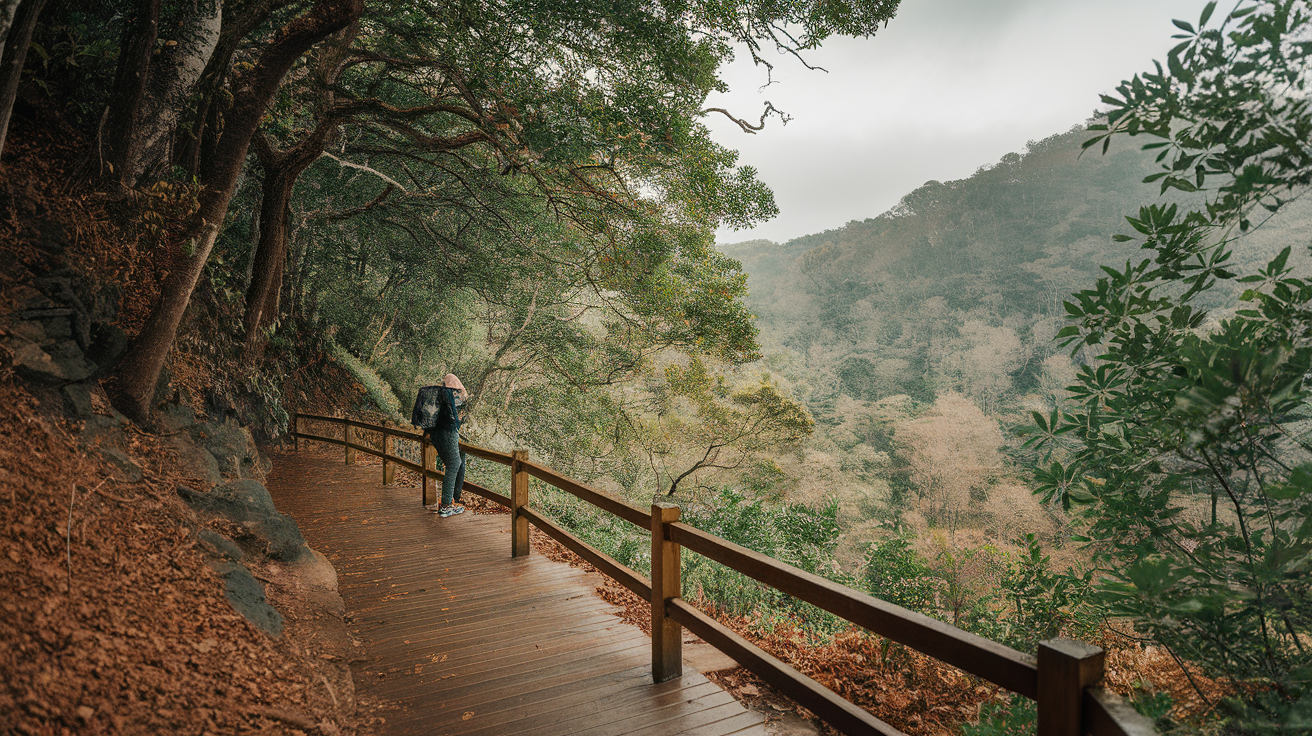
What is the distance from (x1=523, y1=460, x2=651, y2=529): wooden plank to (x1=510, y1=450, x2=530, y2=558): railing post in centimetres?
32

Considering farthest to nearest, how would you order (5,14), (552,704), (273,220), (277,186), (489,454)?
(273,220) < (277,186) < (489,454) < (552,704) < (5,14)

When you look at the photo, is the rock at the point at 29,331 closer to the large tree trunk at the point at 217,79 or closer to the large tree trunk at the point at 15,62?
the large tree trunk at the point at 15,62

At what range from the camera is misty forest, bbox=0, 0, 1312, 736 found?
6.70 ft

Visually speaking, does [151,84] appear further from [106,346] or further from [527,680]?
[527,680]

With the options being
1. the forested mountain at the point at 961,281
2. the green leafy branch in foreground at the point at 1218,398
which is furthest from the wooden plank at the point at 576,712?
the forested mountain at the point at 961,281

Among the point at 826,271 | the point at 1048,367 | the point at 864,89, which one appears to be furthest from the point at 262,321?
the point at 826,271

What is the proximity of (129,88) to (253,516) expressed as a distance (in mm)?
3653

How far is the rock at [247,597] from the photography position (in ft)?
10.5

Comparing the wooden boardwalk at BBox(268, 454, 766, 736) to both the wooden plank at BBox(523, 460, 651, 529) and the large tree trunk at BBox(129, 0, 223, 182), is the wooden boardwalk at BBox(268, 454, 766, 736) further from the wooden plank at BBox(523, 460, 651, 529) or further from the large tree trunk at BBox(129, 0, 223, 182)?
the large tree trunk at BBox(129, 0, 223, 182)

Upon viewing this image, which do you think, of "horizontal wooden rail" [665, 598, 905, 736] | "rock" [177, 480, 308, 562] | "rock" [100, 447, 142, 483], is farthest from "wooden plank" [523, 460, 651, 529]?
"rock" [100, 447, 142, 483]

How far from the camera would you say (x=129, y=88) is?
491 centimetres

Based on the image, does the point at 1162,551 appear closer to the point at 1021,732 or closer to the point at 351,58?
the point at 1021,732

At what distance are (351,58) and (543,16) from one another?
323 cm

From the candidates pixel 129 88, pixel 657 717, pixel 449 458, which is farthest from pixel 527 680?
pixel 129 88
